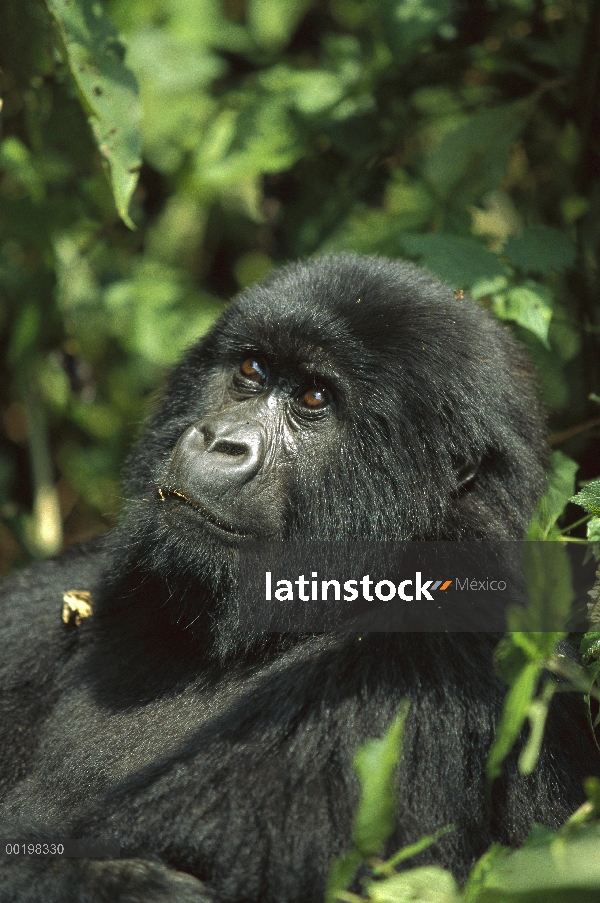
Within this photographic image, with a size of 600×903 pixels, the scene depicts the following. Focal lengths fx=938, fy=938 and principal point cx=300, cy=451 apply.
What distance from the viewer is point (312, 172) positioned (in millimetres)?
5121

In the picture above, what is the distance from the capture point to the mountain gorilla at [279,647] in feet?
7.50

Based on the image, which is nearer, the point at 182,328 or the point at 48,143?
the point at 48,143

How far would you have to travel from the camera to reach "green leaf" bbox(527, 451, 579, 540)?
2.79 m

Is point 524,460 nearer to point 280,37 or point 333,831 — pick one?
point 333,831

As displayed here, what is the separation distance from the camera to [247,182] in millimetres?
5785

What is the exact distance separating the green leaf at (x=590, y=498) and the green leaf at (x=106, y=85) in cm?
186

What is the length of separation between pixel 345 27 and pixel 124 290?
2.19 metres

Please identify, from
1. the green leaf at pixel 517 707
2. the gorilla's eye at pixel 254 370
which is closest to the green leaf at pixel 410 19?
the gorilla's eye at pixel 254 370

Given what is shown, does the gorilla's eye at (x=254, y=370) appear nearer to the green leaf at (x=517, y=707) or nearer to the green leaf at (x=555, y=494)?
the green leaf at (x=555, y=494)

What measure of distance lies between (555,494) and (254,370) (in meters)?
1.05

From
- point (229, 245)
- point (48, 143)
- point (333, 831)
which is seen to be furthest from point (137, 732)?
point (229, 245)

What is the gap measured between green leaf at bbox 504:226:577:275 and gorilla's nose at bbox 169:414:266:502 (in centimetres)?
144

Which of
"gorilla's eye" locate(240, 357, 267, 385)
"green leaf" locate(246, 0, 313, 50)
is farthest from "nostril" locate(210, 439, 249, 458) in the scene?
"green leaf" locate(246, 0, 313, 50)

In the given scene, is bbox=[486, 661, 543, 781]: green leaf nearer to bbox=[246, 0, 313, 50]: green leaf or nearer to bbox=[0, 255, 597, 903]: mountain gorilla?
bbox=[0, 255, 597, 903]: mountain gorilla
